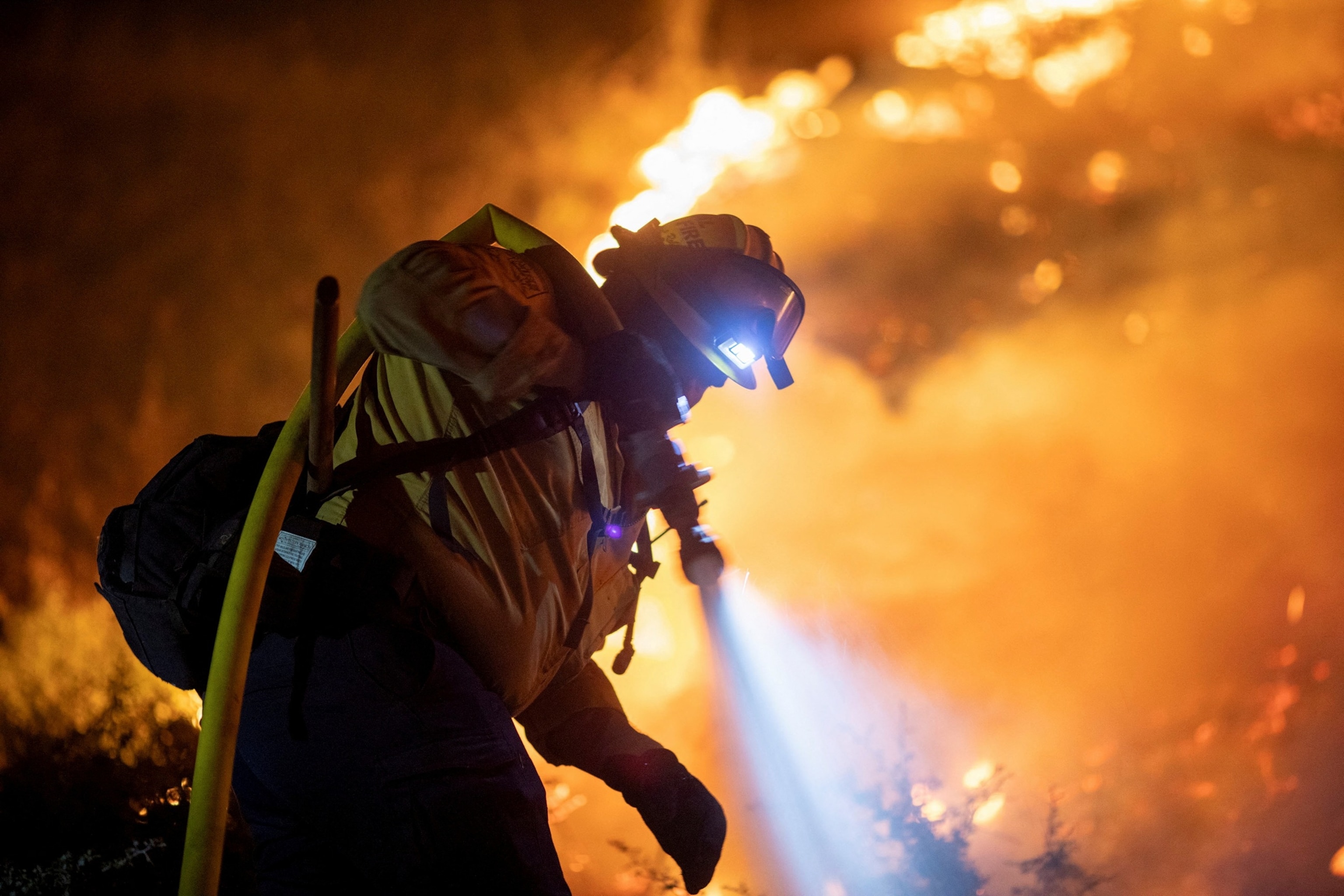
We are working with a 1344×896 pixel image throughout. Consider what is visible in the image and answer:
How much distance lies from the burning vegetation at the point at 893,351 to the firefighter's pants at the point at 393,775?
82.3 inches

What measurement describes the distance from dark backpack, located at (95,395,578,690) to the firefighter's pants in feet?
0.35

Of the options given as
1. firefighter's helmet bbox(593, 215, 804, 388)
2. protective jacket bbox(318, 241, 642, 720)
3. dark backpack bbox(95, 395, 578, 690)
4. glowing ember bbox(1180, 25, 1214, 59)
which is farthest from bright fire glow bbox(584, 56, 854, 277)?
dark backpack bbox(95, 395, 578, 690)

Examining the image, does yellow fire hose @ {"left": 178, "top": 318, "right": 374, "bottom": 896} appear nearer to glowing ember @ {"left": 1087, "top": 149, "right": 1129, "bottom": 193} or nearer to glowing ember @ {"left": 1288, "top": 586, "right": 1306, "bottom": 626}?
glowing ember @ {"left": 1288, "top": 586, "right": 1306, "bottom": 626}

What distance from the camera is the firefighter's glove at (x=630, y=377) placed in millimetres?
1733

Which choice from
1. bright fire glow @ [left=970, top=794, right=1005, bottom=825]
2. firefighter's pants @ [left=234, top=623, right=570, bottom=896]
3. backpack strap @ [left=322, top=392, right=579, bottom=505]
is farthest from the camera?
bright fire glow @ [left=970, top=794, right=1005, bottom=825]

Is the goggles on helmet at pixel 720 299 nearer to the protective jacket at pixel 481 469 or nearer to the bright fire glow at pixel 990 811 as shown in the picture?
the protective jacket at pixel 481 469

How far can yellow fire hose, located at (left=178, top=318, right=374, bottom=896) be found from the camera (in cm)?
160

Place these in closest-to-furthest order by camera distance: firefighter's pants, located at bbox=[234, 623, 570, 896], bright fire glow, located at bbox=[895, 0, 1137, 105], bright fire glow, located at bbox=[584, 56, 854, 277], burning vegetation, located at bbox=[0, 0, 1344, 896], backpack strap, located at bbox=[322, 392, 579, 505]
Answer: firefighter's pants, located at bbox=[234, 623, 570, 896], backpack strap, located at bbox=[322, 392, 579, 505], burning vegetation, located at bbox=[0, 0, 1344, 896], bright fire glow, located at bbox=[584, 56, 854, 277], bright fire glow, located at bbox=[895, 0, 1137, 105]

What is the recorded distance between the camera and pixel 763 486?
578 centimetres

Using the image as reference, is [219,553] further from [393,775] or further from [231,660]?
[393,775]

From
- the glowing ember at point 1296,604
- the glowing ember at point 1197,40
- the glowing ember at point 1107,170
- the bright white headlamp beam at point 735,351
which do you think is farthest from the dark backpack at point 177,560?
the glowing ember at point 1197,40

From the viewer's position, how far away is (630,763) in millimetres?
2207

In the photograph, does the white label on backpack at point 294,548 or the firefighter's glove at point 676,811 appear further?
the firefighter's glove at point 676,811

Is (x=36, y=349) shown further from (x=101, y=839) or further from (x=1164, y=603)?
(x=1164, y=603)
